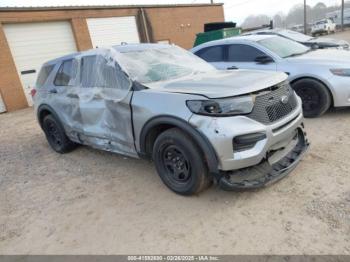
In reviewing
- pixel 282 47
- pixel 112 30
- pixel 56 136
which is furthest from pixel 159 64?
pixel 112 30

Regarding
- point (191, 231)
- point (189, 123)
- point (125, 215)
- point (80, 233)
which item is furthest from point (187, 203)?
point (80, 233)

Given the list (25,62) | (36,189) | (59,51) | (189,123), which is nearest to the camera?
(189,123)

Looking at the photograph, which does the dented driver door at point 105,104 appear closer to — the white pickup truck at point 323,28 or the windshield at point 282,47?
the windshield at point 282,47

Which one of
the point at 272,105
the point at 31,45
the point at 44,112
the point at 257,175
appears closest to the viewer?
the point at 257,175

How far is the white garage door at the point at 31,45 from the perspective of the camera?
12820 mm

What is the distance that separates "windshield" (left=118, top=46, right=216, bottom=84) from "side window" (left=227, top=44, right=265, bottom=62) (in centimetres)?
200

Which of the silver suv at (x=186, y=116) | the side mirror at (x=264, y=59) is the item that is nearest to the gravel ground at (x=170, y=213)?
the silver suv at (x=186, y=116)

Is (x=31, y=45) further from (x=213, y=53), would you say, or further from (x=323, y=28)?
(x=323, y=28)

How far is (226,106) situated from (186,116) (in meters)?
0.42

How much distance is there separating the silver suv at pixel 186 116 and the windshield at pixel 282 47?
2.30m

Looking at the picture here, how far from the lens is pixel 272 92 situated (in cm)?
338

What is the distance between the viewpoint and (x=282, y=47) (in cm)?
638

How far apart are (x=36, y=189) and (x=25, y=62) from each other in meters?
10.4

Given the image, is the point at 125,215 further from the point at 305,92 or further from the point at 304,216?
the point at 305,92
